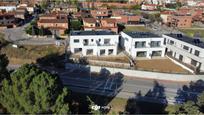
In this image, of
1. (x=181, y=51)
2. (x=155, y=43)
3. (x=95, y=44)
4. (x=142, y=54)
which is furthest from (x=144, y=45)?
(x=95, y=44)

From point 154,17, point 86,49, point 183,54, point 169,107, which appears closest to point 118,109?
point 169,107

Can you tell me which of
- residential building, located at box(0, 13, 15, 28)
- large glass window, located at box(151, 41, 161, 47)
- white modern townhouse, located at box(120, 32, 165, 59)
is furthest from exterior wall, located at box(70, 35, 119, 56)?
residential building, located at box(0, 13, 15, 28)

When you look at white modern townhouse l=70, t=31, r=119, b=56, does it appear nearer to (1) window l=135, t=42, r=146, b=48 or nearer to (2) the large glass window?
(1) window l=135, t=42, r=146, b=48

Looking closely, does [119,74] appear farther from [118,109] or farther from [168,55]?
[168,55]

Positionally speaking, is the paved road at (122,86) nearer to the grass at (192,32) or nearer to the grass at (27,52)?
the grass at (27,52)

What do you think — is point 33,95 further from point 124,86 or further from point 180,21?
point 180,21

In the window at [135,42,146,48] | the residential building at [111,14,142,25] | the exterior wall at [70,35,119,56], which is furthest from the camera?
the residential building at [111,14,142,25]
